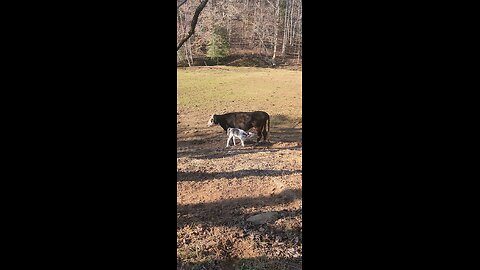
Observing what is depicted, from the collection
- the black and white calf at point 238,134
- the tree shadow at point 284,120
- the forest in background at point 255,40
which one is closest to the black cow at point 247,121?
the black and white calf at point 238,134

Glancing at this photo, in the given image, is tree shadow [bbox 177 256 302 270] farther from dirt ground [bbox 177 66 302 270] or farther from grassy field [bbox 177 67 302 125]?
grassy field [bbox 177 67 302 125]

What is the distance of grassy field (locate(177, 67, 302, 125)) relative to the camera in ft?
29.7

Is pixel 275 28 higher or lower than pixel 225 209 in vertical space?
higher

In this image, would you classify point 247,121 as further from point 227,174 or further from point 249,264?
point 249,264

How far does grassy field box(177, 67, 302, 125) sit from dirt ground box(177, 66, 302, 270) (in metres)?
2.98

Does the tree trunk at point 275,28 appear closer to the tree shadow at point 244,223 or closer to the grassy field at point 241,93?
the grassy field at point 241,93

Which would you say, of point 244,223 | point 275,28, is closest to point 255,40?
point 275,28

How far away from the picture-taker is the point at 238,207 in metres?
3.56

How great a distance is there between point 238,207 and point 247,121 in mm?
3436

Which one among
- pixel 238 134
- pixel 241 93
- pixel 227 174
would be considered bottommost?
pixel 227 174
